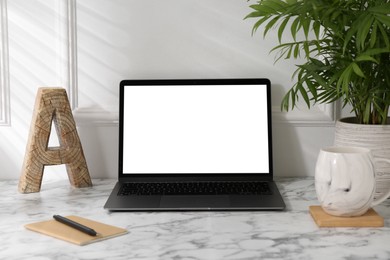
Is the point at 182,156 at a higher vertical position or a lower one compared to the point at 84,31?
lower

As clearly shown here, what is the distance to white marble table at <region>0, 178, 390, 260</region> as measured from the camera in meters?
1.17

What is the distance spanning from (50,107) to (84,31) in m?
0.25

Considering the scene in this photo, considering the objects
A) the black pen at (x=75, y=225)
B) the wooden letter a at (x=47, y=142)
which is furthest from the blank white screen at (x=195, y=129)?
the black pen at (x=75, y=225)

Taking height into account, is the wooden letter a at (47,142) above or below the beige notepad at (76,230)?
above

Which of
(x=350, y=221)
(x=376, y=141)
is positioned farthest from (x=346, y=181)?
(x=376, y=141)

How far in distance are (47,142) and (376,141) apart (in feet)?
2.59

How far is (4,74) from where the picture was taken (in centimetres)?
178

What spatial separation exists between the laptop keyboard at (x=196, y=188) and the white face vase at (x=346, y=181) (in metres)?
0.23

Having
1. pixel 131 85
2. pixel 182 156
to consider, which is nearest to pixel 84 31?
pixel 131 85

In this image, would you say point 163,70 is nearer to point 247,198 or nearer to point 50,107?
point 50,107

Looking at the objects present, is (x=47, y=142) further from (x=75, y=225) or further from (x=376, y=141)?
(x=376, y=141)

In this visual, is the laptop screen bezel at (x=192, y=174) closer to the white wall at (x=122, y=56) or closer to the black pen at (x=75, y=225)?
the white wall at (x=122, y=56)

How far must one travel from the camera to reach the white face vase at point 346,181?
4.28 feet

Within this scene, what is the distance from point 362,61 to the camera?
1.44 metres
